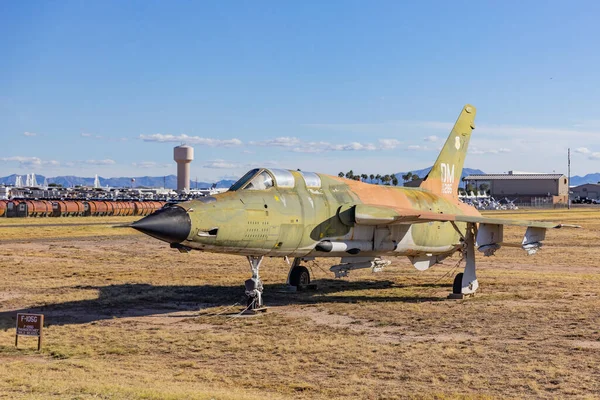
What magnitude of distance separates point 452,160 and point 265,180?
10265 millimetres

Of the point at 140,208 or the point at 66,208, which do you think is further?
the point at 140,208

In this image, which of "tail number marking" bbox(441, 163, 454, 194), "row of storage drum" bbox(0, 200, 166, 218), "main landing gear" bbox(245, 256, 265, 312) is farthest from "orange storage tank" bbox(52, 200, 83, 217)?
"main landing gear" bbox(245, 256, 265, 312)

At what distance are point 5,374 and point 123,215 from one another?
3044 inches

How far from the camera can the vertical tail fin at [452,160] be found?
2473 centimetres

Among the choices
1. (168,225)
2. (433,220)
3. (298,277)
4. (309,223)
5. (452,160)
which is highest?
(452,160)

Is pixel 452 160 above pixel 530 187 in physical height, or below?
below

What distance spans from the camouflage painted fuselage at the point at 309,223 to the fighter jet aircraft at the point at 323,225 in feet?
0.08

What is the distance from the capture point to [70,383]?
406 inches

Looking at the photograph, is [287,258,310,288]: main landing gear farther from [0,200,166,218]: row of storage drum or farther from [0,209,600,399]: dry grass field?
[0,200,166,218]: row of storage drum

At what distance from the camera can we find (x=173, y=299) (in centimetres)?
2014

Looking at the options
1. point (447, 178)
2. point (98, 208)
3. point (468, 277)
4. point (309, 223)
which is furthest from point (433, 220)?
point (98, 208)

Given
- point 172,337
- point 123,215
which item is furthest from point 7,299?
point 123,215

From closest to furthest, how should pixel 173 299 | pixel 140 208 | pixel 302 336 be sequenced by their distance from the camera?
pixel 302 336 < pixel 173 299 < pixel 140 208

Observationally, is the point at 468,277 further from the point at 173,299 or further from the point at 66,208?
the point at 66,208
